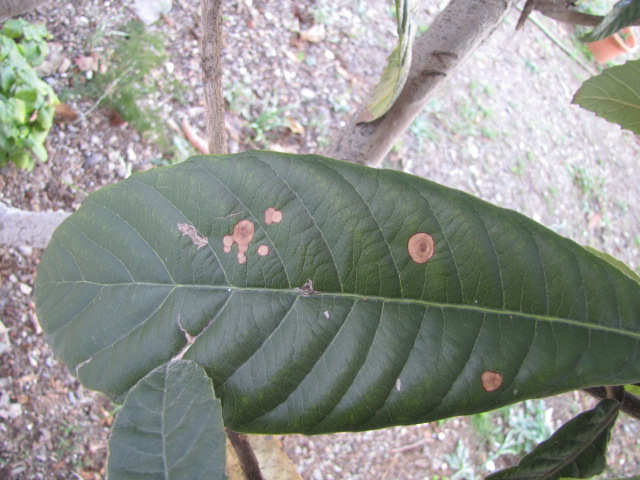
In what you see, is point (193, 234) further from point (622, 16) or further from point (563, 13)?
point (563, 13)

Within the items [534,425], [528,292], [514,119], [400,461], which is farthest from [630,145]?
[528,292]

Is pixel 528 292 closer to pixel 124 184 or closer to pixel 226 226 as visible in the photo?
pixel 226 226

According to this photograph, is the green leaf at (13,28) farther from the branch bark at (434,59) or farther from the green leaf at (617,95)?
the green leaf at (617,95)

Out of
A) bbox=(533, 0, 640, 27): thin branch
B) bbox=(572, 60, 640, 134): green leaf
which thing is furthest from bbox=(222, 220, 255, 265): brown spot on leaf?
bbox=(533, 0, 640, 27): thin branch

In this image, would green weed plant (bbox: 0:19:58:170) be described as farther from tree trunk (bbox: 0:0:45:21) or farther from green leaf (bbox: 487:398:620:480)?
green leaf (bbox: 487:398:620:480)

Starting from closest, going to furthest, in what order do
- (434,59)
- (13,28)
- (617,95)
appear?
(617,95) < (434,59) < (13,28)

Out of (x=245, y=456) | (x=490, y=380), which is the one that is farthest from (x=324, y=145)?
(x=490, y=380)
